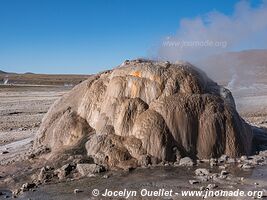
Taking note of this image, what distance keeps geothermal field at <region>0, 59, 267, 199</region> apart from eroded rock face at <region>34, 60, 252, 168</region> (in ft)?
0.08

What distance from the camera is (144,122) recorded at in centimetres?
1138

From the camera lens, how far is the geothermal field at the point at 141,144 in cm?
984

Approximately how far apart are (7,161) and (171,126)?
4.29 meters

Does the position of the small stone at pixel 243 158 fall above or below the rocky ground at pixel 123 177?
above

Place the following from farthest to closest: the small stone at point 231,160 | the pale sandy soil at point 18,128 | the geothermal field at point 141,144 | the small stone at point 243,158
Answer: the pale sandy soil at point 18,128 < the small stone at point 243,158 < the small stone at point 231,160 < the geothermal field at point 141,144

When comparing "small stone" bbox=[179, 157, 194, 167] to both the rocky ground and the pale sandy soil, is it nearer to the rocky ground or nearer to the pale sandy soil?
the rocky ground

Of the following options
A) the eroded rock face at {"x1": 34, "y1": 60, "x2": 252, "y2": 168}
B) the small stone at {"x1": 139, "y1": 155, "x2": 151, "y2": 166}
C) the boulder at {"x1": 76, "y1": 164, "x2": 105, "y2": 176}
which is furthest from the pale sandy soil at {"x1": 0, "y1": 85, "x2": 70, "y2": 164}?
the small stone at {"x1": 139, "y1": 155, "x2": 151, "y2": 166}

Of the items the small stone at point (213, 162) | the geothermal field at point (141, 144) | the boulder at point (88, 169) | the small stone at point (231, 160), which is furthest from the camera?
the small stone at point (231, 160)

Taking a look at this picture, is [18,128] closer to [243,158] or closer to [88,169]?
[88,169]

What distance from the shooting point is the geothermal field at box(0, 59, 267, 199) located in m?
9.84

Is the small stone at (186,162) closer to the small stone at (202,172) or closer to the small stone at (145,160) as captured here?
the small stone at (202,172)

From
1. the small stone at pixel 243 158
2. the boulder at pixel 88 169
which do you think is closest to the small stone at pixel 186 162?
the small stone at pixel 243 158

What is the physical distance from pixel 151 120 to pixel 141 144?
0.62m

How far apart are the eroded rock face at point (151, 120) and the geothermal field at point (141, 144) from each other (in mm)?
23
